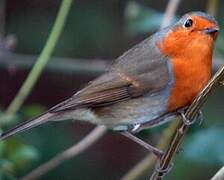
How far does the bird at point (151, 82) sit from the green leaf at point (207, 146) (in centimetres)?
63

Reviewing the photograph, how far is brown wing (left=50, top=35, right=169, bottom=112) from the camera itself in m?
4.19

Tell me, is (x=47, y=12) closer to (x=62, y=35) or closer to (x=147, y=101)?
(x=62, y=35)

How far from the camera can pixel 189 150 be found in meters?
4.76

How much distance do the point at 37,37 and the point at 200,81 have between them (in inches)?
100

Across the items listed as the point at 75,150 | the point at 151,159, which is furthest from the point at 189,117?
the point at 75,150

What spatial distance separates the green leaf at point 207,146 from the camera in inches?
185

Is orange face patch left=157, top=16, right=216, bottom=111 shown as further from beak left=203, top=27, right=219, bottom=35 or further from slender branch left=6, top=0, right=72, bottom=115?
slender branch left=6, top=0, right=72, bottom=115

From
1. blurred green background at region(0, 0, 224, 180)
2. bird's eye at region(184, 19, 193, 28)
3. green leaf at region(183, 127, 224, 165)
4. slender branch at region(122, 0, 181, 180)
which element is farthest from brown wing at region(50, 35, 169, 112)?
blurred green background at region(0, 0, 224, 180)

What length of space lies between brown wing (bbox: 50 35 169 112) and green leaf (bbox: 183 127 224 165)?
25.0 inches

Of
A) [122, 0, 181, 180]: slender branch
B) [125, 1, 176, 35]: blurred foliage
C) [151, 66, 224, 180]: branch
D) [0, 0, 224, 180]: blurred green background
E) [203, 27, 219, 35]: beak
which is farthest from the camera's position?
[0, 0, 224, 180]: blurred green background

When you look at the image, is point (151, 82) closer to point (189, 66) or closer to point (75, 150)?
point (189, 66)

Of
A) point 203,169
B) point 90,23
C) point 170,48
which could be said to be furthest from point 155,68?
point 90,23

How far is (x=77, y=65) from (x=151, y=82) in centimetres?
124

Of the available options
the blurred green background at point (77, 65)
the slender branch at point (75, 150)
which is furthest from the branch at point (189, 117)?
the blurred green background at point (77, 65)
